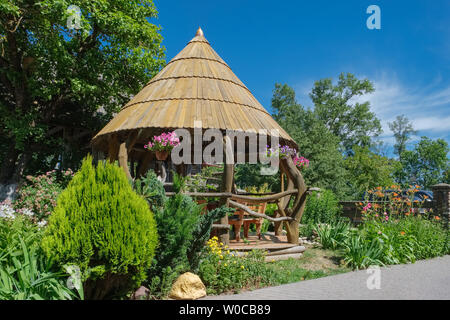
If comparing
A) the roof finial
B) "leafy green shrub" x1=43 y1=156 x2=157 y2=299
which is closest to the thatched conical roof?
the roof finial

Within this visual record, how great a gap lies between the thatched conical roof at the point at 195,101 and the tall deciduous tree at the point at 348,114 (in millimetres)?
27218

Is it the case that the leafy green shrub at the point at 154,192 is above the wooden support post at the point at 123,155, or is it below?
below

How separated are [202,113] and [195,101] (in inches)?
22.2

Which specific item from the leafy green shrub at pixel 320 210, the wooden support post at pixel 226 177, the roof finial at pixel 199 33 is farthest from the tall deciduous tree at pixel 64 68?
the leafy green shrub at pixel 320 210

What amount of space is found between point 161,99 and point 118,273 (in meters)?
4.77

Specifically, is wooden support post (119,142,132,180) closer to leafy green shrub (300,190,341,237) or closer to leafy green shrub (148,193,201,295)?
leafy green shrub (148,193,201,295)

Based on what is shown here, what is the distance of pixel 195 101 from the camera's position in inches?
277

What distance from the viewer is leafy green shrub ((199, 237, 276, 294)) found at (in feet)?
15.3

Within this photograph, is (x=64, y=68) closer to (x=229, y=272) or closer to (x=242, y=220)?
(x=242, y=220)

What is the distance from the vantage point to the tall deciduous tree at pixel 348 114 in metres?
33.5

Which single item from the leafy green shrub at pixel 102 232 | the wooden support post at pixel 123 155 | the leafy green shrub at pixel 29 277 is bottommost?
the leafy green shrub at pixel 29 277

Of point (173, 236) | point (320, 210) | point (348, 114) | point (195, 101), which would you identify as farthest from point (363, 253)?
point (348, 114)

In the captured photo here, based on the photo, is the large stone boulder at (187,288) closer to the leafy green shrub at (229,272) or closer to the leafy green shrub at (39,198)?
the leafy green shrub at (229,272)
